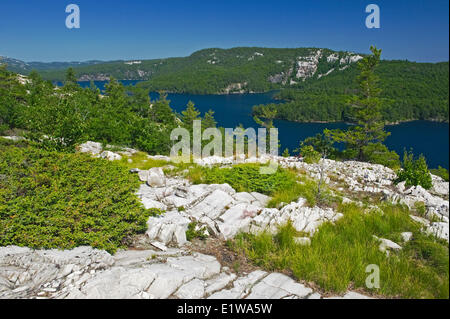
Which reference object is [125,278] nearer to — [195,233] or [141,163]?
[195,233]

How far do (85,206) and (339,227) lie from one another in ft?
19.1

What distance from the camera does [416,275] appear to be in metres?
3.96

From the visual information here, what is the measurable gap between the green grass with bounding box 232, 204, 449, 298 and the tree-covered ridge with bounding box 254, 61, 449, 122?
233cm

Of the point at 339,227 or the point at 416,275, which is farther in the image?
the point at 339,227

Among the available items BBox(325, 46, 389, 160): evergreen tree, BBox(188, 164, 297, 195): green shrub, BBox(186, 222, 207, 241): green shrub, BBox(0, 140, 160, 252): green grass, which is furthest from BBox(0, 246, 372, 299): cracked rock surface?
BBox(325, 46, 389, 160): evergreen tree

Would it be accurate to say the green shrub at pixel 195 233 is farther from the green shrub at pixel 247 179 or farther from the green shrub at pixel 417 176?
the green shrub at pixel 417 176

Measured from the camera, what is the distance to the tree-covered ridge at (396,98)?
21.3 feet

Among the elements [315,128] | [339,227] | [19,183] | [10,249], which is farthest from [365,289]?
[315,128]

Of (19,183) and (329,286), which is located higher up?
(19,183)

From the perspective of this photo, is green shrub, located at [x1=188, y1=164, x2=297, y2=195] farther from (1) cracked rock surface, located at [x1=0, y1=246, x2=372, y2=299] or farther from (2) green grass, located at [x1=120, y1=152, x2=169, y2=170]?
(2) green grass, located at [x1=120, y1=152, x2=169, y2=170]

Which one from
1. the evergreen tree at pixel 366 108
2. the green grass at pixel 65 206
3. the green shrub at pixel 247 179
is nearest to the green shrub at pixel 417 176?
the green shrub at pixel 247 179

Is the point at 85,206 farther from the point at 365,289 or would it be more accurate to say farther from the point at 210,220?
the point at 365,289

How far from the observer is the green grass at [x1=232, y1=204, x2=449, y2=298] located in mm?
3842

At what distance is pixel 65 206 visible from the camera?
5895 millimetres
